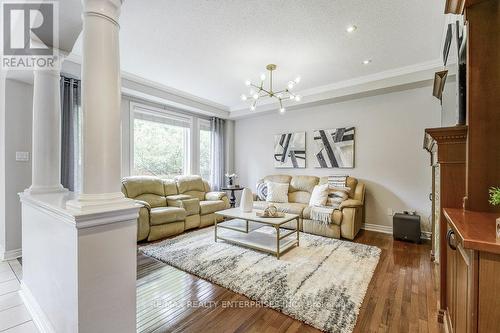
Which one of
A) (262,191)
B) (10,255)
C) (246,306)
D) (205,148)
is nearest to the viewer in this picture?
(246,306)

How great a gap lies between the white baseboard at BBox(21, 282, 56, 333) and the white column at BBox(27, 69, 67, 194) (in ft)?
2.98

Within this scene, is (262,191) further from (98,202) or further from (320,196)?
(98,202)

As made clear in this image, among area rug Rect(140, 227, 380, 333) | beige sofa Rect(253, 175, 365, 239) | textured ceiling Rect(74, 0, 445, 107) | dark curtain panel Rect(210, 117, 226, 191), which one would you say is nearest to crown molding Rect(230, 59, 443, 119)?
textured ceiling Rect(74, 0, 445, 107)

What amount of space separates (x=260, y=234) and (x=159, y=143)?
9.63 feet

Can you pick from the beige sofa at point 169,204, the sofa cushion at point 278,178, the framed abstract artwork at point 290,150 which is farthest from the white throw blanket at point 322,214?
the beige sofa at point 169,204

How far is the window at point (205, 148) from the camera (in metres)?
5.73

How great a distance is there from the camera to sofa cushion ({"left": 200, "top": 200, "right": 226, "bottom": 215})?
14.3 feet

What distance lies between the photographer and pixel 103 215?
3.99ft

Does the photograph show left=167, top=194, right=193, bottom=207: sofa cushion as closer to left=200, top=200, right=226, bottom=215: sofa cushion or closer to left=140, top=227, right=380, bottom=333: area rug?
left=200, top=200, right=226, bottom=215: sofa cushion

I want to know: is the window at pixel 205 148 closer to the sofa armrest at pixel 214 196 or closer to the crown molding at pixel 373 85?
the sofa armrest at pixel 214 196

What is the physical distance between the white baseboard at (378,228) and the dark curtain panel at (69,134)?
4.94 meters

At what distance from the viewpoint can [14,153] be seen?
2908 millimetres

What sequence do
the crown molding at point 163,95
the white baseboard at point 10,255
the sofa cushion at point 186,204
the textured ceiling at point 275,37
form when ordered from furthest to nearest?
the sofa cushion at point 186,204 → the crown molding at point 163,95 → the white baseboard at point 10,255 → the textured ceiling at point 275,37

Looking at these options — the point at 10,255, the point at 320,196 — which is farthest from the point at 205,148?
the point at 10,255
